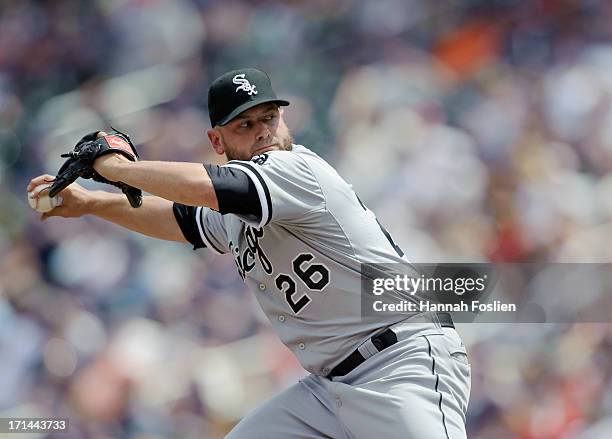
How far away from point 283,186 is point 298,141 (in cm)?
242

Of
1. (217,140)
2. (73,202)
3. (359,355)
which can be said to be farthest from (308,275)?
(73,202)

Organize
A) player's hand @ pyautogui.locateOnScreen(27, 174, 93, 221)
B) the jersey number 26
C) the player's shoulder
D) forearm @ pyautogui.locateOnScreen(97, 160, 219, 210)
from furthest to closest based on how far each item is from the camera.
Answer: player's hand @ pyautogui.locateOnScreen(27, 174, 93, 221) → the jersey number 26 → the player's shoulder → forearm @ pyautogui.locateOnScreen(97, 160, 219, 210)

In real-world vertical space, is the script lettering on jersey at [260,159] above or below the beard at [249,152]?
below

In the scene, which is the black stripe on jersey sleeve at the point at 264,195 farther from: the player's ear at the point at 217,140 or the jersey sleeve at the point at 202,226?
the jersey sleeve at the point at 202,226

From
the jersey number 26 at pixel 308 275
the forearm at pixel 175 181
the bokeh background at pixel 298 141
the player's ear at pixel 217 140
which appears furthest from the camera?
the bokeh background at pixel 298 141

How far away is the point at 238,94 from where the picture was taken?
286 centimetres

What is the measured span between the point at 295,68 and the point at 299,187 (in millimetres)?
2544

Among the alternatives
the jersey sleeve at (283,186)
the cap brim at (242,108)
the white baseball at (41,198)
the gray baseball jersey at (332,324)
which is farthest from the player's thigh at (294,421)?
the white baseball at (41,198)

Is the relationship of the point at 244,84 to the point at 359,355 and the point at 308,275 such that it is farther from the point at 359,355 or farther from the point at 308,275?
the point at 359,355

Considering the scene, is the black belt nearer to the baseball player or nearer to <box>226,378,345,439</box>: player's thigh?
the baseball player

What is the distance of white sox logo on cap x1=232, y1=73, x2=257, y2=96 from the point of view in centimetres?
286

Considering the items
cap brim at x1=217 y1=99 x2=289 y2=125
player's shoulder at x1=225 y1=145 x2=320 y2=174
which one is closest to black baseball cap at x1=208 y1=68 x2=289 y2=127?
cap brim at x1=217 y1=99 x2=289 y2=125

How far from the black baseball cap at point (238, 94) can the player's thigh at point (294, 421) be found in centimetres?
90

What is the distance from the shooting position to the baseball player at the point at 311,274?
2.53 m
